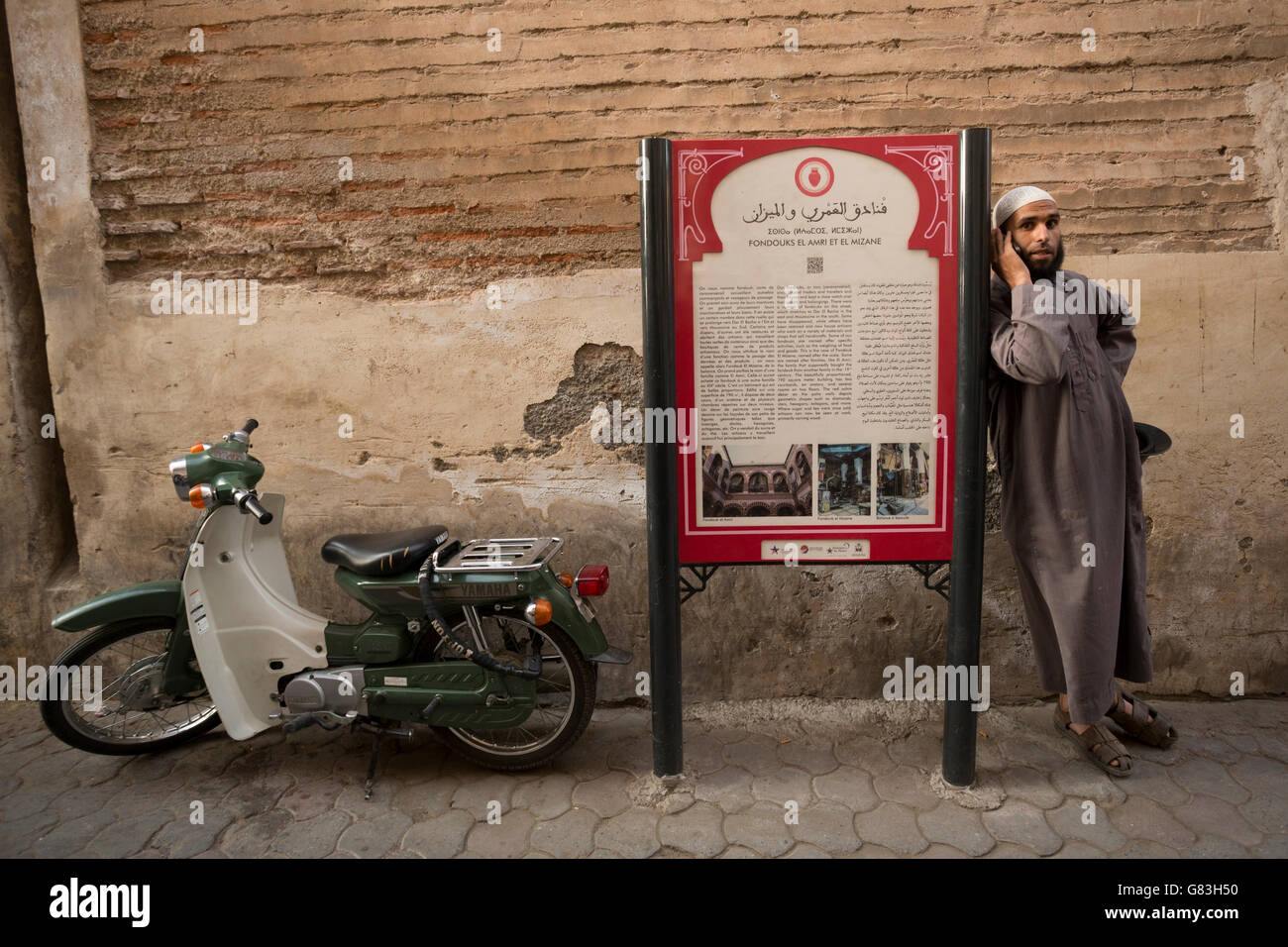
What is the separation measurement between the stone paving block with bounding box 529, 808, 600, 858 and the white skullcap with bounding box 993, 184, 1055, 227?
2.74m

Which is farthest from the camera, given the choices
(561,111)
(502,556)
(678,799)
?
(561,111)

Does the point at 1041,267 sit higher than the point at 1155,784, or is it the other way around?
the point at 1041,267

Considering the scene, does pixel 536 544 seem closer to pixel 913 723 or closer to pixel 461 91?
pixel 913 723

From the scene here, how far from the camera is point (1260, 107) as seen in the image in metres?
3.49

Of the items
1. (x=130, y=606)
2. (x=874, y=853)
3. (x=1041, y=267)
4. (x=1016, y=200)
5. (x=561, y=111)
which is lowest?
(x=874, y=853)

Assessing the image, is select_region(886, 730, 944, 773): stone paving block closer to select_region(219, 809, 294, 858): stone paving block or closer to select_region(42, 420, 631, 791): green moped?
select_region(42, 420, 631, 791): green moped

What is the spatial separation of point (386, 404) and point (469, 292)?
68 centimetres

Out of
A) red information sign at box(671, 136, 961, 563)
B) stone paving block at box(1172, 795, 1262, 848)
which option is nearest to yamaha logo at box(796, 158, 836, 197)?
red information sign at box(671, 136, 961, 563)

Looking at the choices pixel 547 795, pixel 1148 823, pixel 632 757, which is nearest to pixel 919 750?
pixel 1148 823

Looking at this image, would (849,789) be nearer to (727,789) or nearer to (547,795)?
(727,789)

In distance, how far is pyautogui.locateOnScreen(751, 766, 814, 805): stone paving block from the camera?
9.82ft

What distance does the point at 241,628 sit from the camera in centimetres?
317

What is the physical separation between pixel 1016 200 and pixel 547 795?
2901 millimetres

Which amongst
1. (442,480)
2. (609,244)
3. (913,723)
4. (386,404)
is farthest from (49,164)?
(913,723)
